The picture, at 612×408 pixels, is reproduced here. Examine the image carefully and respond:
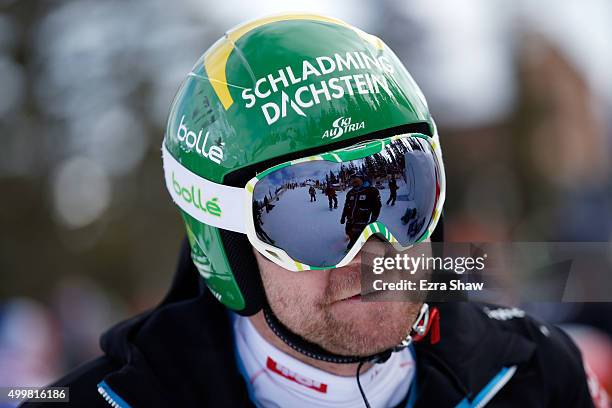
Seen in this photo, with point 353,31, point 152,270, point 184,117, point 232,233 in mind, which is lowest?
point 152,270

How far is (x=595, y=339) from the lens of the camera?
19.0 ft

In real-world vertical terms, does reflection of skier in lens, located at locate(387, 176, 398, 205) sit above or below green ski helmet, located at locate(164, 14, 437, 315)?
below

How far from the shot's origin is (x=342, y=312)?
223 centimetres

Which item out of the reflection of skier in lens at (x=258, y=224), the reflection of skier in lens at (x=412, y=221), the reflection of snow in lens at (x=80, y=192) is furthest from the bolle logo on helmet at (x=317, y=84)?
the reflection of snow in lens at (x=80, y=192)

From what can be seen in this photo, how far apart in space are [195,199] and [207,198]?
77mm

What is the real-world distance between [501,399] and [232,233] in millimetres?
1000

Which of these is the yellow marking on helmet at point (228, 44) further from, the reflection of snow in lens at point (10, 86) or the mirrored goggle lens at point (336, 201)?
the reflection of snow in lens at point (10, 86)

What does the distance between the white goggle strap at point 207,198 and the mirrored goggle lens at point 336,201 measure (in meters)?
0.07

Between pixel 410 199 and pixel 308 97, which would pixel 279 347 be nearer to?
pixel 410 199

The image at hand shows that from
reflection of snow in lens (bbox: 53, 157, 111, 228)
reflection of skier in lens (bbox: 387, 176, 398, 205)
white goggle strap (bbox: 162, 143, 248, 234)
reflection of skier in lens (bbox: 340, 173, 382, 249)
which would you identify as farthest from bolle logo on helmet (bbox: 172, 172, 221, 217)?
reflection of snow in lens (bbox: 53, 157, 111, 228)

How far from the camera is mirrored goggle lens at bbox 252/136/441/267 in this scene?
2148mm

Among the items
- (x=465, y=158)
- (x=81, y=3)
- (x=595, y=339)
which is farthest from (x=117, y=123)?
(x=595, y=339)

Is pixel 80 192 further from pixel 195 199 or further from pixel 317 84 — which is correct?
pixel 317 84

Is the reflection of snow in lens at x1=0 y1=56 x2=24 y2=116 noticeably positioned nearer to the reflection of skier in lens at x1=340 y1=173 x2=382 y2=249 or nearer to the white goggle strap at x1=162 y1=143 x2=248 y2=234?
the white goggle strap at x1=162 y1=143 x2=248 y2=234
